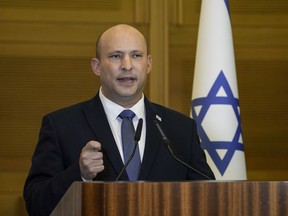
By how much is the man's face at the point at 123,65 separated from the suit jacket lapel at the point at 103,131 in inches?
3.0

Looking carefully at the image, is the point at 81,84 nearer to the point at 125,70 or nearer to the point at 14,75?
the point at 14,75

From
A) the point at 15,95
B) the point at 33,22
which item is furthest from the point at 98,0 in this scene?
the point at 15,95

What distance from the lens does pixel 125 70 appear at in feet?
10.5

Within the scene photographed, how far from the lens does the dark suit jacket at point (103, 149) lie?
2996 mm

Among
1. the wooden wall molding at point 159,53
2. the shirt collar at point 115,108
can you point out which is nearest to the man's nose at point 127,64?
the shirt collar at point 115,108

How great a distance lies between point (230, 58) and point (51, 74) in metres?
1.70

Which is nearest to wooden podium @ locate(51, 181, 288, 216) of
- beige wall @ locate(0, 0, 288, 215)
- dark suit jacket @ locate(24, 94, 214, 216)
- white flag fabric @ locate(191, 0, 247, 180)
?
dark suit jacket @ locate(24, 94, 214, 216)

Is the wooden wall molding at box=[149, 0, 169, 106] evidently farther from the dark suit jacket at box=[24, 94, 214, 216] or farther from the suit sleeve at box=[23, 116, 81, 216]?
the suit sleeve at box=[23, 116, 81, 216]

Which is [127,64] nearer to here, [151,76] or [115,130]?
[115,130]

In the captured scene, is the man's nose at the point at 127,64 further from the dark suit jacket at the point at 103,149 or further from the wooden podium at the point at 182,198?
the wooden podium at the point at 182,198

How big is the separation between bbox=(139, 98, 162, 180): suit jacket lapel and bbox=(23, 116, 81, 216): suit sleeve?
0.32 meters

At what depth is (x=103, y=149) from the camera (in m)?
3.04

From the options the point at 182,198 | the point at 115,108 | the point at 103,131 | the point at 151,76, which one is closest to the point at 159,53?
the point at 151,76

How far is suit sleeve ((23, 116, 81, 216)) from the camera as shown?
274 cm
